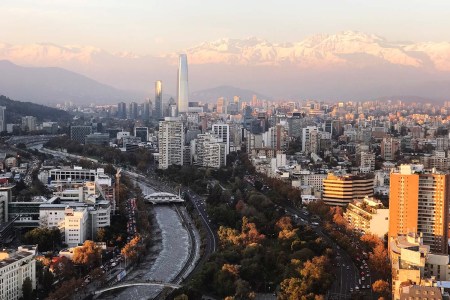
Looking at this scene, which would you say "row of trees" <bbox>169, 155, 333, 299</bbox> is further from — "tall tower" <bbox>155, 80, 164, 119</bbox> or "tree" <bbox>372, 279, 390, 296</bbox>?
"tall tower" <bbox>155, 80, 164, 119</bbox>

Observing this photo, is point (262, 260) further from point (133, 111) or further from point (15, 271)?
point (133, 111)

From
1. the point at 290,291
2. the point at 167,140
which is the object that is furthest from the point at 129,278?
the point at 167,140

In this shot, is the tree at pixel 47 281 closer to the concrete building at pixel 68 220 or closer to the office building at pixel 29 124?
the concrete building at pixel 68 220

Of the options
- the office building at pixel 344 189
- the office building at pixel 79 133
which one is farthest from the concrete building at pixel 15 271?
the office building at pixel 79 133

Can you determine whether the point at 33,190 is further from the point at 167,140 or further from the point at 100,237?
the point at 167,140

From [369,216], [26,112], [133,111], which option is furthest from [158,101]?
[369,216]

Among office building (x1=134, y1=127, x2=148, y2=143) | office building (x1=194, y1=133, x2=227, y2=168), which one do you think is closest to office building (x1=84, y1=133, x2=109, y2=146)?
office building (x1=134, y1=127, x2=148, y2=143)
